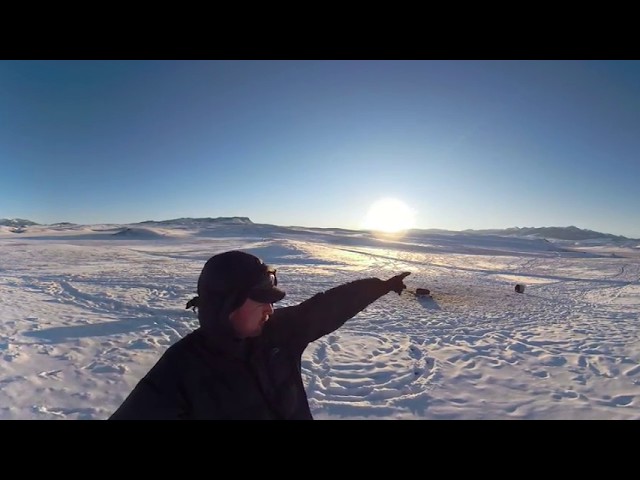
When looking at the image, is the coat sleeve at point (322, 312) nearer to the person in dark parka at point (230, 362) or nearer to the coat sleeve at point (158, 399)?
the person in dark parka at point (230, 362)

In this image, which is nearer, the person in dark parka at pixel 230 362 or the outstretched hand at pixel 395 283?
the person in dark parka at pixel 230 362

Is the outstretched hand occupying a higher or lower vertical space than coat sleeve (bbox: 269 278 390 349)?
higher

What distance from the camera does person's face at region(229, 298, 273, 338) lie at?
1436 mm

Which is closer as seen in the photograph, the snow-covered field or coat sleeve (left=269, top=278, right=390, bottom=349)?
coat sleeve (left=269, top=278, right=390, bottom=349)

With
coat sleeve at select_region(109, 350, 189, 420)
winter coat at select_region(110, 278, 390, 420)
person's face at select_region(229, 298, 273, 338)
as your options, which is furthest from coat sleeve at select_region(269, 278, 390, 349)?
coat sleeve at select_region(109, 350, 189, 420)

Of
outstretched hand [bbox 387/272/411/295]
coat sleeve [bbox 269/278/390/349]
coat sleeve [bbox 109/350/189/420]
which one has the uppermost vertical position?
outstretched hand [bbox 387/272/411/295]

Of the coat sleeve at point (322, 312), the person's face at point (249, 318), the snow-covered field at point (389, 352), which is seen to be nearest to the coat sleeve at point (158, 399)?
the person's face at point (249, 318)

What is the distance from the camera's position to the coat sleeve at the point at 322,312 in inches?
66.1

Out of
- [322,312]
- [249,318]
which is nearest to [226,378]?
[249,318]

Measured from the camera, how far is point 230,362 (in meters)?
1.40

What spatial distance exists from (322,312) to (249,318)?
44 centimetres

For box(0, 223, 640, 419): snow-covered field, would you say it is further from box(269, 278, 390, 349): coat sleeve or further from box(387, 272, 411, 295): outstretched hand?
box(269, 278, 390, 349): coat sleeve
